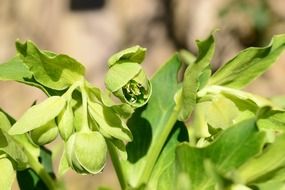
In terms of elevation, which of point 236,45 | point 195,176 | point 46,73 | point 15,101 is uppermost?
Answer: point 46,73

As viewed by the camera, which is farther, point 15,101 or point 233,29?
point 15,101

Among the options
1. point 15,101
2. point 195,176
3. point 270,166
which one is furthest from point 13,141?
point 15,101

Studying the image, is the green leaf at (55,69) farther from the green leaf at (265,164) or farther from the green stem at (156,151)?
the green leaf at (265,164)

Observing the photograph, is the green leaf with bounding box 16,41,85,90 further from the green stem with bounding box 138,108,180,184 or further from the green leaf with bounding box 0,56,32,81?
the green stem with bounding box 138,108,180,184

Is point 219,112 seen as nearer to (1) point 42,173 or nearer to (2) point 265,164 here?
(2) point 265,164

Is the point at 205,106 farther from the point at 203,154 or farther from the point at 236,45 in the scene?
the point at 236,45

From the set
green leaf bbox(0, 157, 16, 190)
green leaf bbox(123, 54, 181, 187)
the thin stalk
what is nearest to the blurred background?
green leaf bbox(123, 54, 181, 187)
